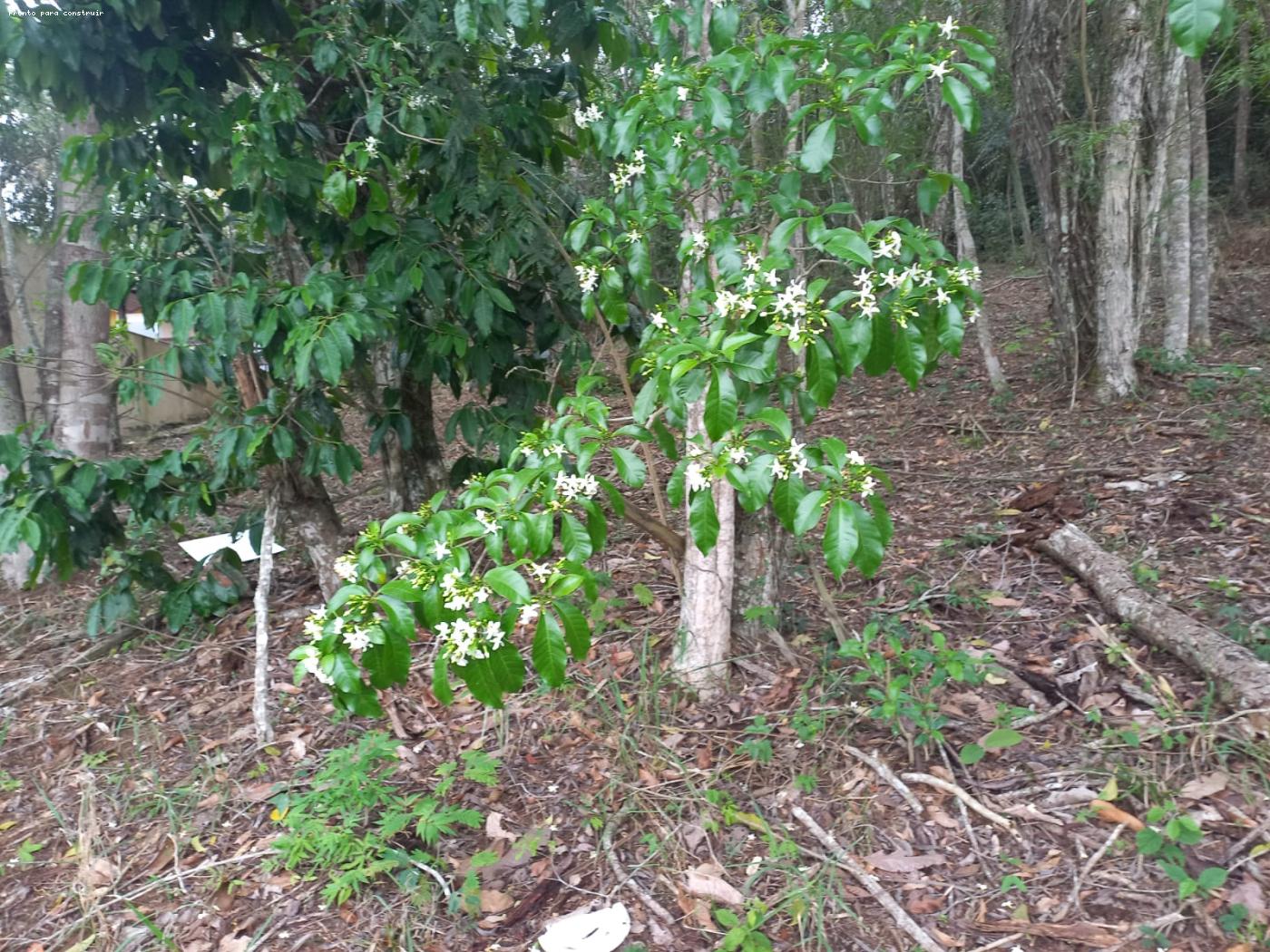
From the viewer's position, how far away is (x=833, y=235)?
1813mm

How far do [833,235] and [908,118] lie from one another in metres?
5.89

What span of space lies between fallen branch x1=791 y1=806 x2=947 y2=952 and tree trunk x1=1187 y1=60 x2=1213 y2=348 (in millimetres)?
5786

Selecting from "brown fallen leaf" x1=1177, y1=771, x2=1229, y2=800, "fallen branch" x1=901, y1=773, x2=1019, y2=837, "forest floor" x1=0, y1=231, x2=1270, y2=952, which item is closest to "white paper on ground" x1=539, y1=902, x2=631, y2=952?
"forest floor" x1=0, y1=231, x2=1270, y2=952

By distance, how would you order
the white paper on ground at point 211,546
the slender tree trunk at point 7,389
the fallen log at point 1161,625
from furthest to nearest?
1. the slender tree trunk at point 7,389
2. the white paper on ground at point 211,546
3. the fallen log at point 1161,625

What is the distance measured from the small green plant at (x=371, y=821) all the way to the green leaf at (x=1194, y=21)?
2428mm

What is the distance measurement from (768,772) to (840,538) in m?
1.41

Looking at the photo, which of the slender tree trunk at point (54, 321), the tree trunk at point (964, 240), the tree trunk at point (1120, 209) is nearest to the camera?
the slender tree trunk at point (54, 321)

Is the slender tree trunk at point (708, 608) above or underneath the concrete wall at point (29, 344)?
underneath

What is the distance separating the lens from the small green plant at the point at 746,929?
6.88ft

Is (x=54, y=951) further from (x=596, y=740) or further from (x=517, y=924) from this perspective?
(x=596, y=740)

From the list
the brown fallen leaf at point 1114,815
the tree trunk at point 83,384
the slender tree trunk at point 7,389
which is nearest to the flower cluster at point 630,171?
the brown fallen leaf at point 1114,815

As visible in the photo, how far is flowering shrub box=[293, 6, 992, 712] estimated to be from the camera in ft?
5.04

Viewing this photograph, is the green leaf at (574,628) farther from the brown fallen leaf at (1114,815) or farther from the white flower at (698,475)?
the brown fallen leaf at (1114,815)

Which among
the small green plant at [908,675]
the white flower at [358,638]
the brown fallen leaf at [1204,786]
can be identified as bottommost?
the brown fallen leaf at [1204,786]
